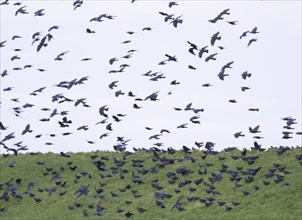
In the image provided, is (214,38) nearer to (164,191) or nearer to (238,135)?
(238,135)

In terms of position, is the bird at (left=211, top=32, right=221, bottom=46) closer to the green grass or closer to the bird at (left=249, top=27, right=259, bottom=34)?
the bird at (left=249, top=27, right=259, bottom=34)

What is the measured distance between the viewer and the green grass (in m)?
39.2

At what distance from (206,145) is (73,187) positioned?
1290 cm

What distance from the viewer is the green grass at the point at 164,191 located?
129ft

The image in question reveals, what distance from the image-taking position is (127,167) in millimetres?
51906

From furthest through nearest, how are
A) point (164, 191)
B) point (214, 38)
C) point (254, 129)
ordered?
point (164, 191) < point (254, 129) < point (214, 38)

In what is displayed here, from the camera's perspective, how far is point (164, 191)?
45.2 m

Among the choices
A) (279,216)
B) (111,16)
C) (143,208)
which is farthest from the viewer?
(143,208)

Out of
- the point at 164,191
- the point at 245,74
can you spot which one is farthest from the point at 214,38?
the point at 164,191

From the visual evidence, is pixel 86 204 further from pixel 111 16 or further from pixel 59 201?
pixel 111 16

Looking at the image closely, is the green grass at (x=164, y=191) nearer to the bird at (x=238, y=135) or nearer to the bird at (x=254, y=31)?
the bird at (x=238, y=135)

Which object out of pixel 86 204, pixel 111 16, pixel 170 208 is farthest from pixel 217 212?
pixel 111 16

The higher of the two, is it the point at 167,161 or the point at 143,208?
the point at 167,161

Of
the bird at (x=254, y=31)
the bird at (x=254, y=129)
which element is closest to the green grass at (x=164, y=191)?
the bird at (x=254, y=129)
